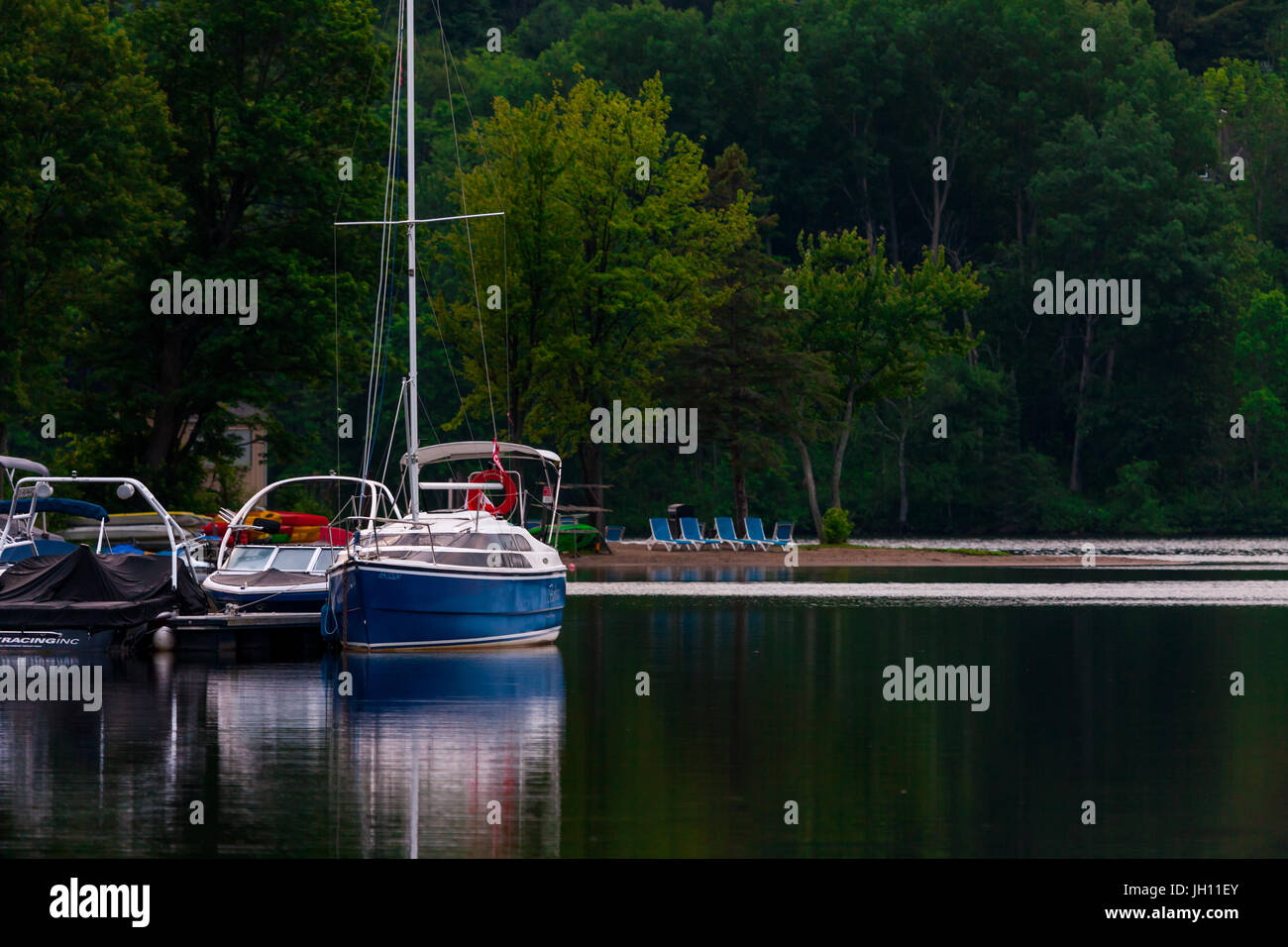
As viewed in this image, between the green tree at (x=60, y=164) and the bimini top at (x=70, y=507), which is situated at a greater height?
the green tree at (x=60, y=164)

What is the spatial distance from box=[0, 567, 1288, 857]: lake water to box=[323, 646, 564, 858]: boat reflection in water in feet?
0.17

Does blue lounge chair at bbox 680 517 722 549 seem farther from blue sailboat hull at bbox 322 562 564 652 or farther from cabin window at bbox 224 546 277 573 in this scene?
blue sailboat hull at bbox 322 562 564 652

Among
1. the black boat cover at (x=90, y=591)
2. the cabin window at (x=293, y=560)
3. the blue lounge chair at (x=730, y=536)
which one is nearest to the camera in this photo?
the black boat cover at (x=90, y=591)

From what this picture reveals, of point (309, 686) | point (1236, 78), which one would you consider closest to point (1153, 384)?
point (1236, 78)

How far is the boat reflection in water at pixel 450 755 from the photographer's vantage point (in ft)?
52.2

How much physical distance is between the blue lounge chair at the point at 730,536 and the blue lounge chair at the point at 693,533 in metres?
0.70

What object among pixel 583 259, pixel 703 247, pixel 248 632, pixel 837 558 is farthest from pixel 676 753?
pixel 703 247

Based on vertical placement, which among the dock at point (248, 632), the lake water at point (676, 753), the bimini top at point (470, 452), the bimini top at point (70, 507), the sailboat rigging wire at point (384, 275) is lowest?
the lake water at point (676, 753)

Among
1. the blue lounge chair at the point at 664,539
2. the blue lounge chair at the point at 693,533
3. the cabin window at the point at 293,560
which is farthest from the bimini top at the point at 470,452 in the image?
the blue lounge chair at the point at 693,533

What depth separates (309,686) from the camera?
2756cm

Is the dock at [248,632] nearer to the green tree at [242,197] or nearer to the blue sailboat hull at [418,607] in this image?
the blue sailboat hull at [418,607]

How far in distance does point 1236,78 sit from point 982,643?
338 ft

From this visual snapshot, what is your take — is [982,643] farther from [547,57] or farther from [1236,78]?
[1236,78]

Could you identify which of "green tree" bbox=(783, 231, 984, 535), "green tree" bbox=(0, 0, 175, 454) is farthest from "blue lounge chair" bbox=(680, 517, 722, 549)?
"green tree" bbox=(0, 0, 175, 454)
